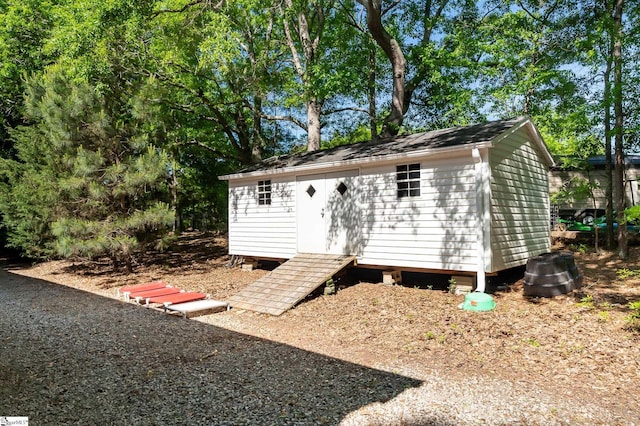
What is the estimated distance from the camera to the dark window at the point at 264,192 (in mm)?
11203

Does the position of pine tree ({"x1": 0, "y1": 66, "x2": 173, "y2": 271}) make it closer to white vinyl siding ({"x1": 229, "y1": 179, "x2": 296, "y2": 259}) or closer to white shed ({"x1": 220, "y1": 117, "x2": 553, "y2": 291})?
white vinyl siding ({"x1": 229, "y1": 179, "x2": 296, "y2": 259})

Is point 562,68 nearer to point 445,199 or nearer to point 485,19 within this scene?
point 485,19

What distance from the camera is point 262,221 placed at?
11.3 metres

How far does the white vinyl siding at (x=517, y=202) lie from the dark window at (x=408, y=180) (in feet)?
4.76

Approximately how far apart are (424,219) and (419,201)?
1.30 feet

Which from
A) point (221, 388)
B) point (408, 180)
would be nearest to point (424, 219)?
point (408, 180)

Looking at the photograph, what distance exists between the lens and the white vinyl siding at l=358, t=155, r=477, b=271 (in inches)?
302

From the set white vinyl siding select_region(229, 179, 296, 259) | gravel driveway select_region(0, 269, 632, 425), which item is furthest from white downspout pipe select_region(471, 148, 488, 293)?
white vinyl siding select_region(229, 179, 296, 259)

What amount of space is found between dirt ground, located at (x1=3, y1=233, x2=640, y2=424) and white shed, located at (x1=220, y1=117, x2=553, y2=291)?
87 centimetres

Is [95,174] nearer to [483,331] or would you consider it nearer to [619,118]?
[483,331]

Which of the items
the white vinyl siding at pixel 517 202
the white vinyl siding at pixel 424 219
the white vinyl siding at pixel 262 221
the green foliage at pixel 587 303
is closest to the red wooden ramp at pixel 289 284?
the white vinyl siding at pixel 424 219

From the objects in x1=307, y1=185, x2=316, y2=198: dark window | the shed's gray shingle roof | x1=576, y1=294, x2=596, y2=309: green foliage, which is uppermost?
the shed's gray shingle roof

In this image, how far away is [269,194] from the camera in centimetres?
1120

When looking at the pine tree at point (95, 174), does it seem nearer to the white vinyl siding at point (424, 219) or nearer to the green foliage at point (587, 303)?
the white vinyl siding at point (424, 219)
